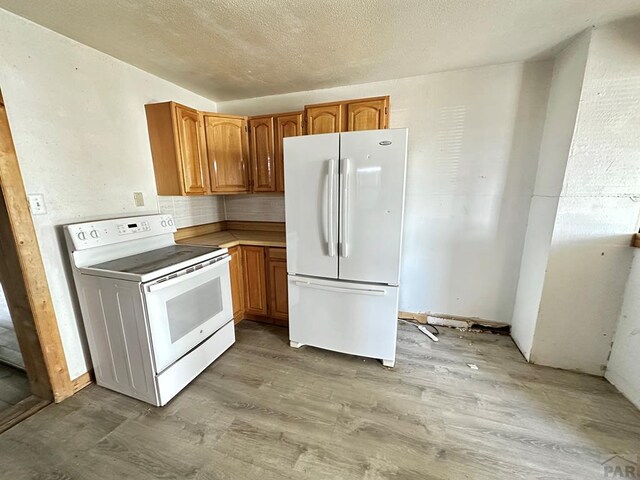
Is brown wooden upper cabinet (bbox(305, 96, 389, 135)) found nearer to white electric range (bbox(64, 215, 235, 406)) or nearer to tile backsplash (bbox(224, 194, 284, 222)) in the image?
tile backsplash (bbox(224, 194, 284, 222))

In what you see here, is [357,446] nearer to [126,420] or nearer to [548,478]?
[548,478]

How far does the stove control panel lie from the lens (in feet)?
5.66

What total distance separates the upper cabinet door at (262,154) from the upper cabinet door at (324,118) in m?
0.45

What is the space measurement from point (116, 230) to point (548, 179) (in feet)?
11.3

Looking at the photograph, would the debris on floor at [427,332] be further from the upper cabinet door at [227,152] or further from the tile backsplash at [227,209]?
the upper cabinet door at [227,152]

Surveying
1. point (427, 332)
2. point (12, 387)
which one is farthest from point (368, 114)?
point (12, 387)

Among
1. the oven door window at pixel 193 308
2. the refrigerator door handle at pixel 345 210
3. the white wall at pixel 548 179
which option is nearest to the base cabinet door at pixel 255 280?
the oven door window at pixel 193 308

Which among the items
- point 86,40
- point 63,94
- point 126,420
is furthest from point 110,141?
point 126,420

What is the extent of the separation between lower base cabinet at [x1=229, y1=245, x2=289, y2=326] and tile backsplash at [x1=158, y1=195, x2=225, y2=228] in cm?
72

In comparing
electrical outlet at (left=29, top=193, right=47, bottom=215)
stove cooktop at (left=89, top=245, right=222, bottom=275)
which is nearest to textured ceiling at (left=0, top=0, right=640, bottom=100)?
electrical outlet at (left=29, top=193, right=47, bottom=215)

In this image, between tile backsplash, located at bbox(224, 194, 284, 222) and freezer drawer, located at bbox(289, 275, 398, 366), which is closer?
freezer drawer, located at bbox(289, 275, 398, 366)

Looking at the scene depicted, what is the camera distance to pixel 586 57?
1.76 meters

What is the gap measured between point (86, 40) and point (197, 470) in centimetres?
281

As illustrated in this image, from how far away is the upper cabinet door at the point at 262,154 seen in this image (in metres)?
2.77
